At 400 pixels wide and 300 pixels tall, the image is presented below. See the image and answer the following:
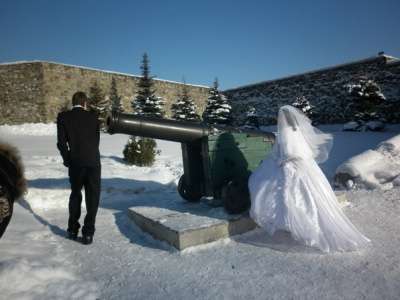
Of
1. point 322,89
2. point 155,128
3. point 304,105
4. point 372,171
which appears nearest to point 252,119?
point 304,105

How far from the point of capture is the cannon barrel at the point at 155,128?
3887 mm

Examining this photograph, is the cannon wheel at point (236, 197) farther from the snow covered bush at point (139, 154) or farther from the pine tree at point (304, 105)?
the pine tree at point (304, 105)

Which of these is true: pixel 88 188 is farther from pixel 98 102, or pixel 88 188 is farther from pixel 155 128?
pixel 98 102

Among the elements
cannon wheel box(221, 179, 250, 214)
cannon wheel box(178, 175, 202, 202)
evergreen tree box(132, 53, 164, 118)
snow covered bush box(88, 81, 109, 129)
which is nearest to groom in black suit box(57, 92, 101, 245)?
cannon wheel box(221, 179, 250, 214)

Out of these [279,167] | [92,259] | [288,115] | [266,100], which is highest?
[266,100]

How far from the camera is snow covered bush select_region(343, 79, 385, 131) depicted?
13.5 meters

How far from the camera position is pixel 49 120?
17.8 meters

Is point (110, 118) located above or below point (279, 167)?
above

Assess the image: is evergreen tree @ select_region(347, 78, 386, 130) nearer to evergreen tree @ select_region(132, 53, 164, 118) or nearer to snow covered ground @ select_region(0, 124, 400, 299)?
evergreen tree @ select_region(132, 53, 164, 118)

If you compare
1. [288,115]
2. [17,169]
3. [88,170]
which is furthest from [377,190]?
[17,169]

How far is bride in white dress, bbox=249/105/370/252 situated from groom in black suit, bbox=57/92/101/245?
1.67 metres

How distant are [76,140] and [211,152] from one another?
5.31 ft

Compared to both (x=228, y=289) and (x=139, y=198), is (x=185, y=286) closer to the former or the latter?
(x=228, y=289)

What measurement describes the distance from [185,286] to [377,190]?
13.3 feet
